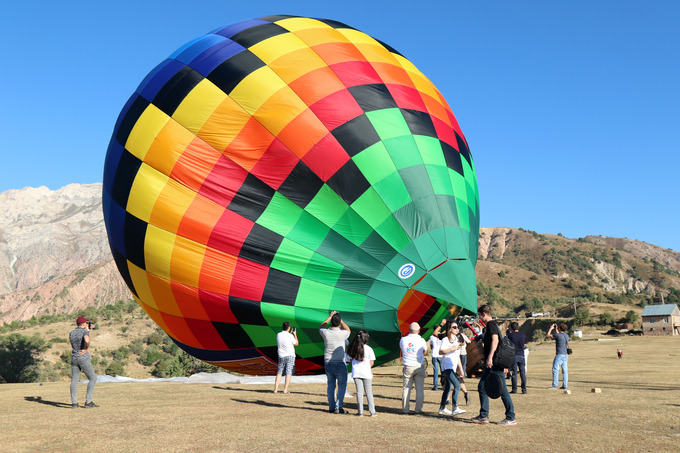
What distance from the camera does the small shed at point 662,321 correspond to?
6701 cm

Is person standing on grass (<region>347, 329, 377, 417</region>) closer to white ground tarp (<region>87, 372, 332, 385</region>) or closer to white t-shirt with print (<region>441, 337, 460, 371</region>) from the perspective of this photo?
white t-shirt with print (<region>441, 337, 460, 371</region>)

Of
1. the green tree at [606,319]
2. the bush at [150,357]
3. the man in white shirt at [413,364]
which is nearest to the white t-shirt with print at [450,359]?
the man in white shirt at [413,364]

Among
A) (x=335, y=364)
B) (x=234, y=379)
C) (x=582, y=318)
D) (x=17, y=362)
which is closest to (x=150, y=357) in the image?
(x=17, y=362)

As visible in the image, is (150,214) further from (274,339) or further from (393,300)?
(393,300)

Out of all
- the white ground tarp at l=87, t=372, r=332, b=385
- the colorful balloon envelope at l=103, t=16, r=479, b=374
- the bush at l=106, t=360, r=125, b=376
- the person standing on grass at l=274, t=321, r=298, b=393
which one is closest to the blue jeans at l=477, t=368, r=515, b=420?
the colorful balloon envelope at l=103, t=16, r=479, b=374

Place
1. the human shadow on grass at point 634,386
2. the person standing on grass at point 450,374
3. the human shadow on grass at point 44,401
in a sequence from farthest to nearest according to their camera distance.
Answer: the human shadow on grass at point 634,386, the human shadow on grass at point 44,401, the person standing on grass at point 450,374

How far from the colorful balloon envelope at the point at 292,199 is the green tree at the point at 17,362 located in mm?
31332

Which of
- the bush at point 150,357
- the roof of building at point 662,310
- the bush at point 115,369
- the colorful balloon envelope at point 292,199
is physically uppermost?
the roof of building at point 662,310

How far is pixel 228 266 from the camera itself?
40.9ft

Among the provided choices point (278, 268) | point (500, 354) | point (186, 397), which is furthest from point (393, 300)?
point (186, 397)

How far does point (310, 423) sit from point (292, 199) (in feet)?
15.8

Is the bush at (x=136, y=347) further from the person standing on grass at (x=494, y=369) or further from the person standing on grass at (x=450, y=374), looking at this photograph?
the person standing on grass at (x=494, y=369)

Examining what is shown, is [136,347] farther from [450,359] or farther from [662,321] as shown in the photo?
[662,321]

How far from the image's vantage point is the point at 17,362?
42094mm
